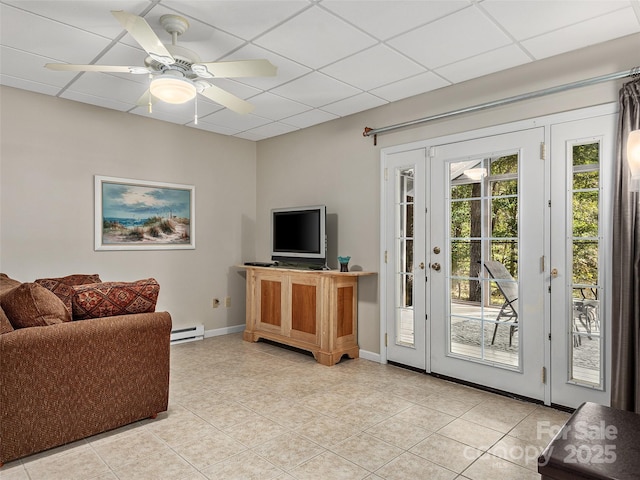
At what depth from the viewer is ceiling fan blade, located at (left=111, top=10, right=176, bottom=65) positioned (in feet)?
6.72

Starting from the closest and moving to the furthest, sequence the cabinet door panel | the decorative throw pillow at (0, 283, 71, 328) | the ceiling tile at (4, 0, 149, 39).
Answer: the decorative throw pillow at (0, 283, 71, 328)
the ceiling tile at (4, 0, 149, 39)
the cabinet door panel

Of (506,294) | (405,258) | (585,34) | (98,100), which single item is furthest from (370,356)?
(98,100)

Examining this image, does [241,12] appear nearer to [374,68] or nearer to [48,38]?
[374,68]

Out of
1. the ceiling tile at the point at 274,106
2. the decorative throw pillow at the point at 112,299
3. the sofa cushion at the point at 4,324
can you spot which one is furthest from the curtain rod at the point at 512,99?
the sofa cushion at the point at 4,324

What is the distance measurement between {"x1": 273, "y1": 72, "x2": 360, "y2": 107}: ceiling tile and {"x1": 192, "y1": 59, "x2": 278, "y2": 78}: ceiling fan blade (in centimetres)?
95

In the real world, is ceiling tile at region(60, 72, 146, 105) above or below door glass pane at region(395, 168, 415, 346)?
above

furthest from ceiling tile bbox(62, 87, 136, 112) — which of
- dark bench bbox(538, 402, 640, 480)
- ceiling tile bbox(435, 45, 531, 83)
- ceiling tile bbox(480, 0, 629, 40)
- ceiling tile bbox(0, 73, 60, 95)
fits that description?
dark bench bbox(538, 402, 640, 480)

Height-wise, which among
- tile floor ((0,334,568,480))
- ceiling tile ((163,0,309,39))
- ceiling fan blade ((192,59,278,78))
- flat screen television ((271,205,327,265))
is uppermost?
ceiling tile ((163,0,309,39))

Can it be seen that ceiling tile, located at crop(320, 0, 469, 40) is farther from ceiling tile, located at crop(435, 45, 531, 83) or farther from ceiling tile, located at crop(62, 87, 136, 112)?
ceiling tile, located at crop(62, 87, 136, 112)

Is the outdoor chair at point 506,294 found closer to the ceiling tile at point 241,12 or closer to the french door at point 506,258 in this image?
the french door at point 506,258

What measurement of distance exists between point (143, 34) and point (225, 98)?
34.6 inches

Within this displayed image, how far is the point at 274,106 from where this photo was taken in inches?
167

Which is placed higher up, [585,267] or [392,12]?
[392,12]

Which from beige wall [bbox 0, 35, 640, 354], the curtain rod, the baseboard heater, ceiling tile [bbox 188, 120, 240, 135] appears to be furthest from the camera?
ceiling tile [bbox 188, 120, 240, 135]
